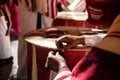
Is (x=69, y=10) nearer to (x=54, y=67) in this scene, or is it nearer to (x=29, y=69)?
(x=29, y=69)

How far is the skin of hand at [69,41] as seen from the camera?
1.57 meters

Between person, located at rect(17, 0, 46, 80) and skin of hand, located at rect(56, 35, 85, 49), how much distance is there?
1385 mm

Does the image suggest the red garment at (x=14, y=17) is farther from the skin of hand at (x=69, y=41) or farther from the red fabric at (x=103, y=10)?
the red fabric at (x=103, y=10)

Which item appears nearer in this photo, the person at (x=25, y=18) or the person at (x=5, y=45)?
the person at (x=5, y=45)

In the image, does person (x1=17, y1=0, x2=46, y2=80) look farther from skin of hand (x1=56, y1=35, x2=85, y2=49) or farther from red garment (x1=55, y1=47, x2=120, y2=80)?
red garment (x1=55, y1=47, x2=120, y2=80)

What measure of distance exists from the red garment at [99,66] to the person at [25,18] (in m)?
2.18

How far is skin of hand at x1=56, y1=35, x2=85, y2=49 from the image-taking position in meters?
1.57

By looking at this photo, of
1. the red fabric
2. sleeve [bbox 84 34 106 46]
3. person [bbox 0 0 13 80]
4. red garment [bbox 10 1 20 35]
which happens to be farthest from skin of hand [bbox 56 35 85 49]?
red garment [bbox 10 1 20 35]

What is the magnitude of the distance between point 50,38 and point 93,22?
0.61 m

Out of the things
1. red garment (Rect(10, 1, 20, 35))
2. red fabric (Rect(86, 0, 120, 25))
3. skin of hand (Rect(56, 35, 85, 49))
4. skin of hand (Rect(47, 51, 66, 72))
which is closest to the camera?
red fabric (Rect(86, 0, 120, 25))

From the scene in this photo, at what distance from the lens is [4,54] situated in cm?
277

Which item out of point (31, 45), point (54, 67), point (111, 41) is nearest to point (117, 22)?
point (111, 41)

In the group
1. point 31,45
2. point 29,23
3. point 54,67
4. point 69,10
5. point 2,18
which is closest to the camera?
point 54,67

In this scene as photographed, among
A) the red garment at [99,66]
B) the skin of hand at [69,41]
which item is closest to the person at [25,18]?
the skin of hand at [69,41]
